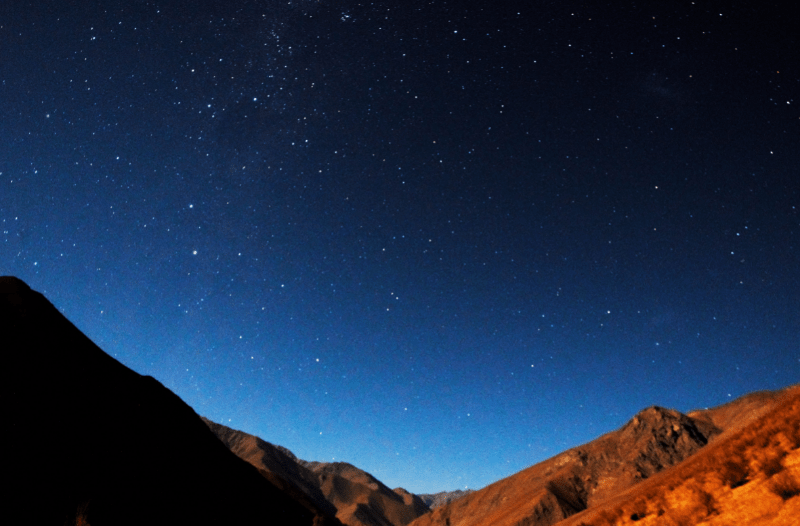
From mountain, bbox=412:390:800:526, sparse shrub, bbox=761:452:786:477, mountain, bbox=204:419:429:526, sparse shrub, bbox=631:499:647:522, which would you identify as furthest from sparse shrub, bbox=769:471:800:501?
mountain, bbox=204:419:429:526

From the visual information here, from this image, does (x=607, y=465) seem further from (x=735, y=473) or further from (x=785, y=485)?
(x=785, y=485)

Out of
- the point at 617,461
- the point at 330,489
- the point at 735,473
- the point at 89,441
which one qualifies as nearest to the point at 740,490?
the point at 735,473

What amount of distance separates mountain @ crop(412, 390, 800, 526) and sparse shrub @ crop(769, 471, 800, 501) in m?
61.7

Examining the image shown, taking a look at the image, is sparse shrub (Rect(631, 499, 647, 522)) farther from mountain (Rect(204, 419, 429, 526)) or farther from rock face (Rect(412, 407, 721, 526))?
mountain (Rect(204, 419, 429, 526))

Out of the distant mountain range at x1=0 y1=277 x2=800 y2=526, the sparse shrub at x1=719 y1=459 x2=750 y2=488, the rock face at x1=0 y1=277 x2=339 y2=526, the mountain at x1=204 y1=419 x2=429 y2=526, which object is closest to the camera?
the sparse shrub at x1=719 y1=459 x2=750 y2=488

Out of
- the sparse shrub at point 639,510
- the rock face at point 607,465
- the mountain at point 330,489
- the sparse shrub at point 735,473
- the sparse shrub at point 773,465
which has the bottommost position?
the mountain at point 330,489

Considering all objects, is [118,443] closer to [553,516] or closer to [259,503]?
[259,503]

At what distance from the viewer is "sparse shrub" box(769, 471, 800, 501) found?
15.4 feet

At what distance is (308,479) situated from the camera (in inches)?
6639

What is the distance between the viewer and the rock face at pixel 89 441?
21938mm

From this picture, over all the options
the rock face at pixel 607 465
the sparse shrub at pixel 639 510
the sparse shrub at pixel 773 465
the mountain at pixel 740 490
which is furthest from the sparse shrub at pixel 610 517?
the rock face at pixel 607 465

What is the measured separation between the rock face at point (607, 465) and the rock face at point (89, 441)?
143 feet

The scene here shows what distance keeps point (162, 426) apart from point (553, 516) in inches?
2222

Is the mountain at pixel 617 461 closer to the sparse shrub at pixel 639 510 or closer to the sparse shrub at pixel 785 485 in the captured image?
the sparse shrub at pixel 639 510
